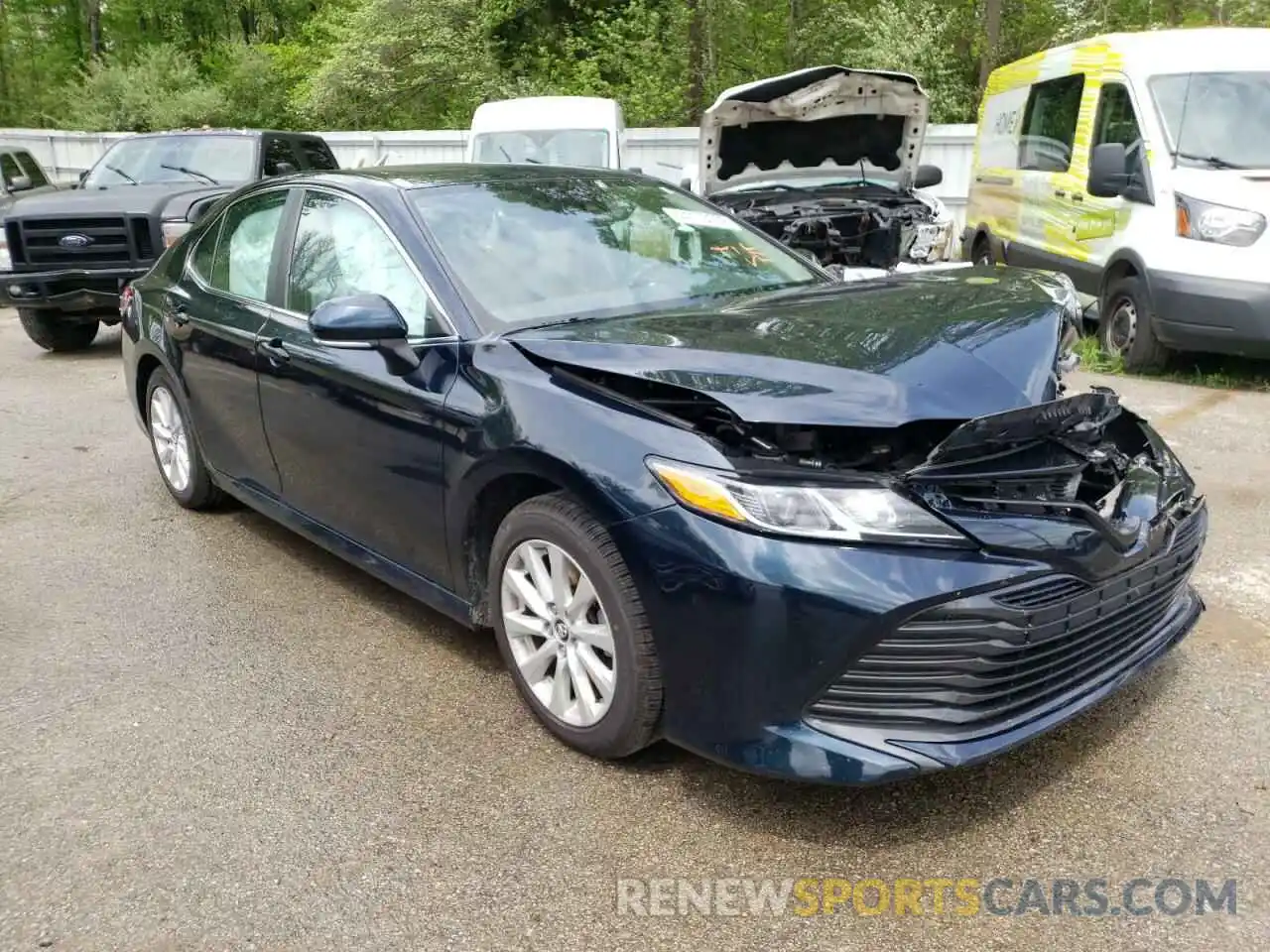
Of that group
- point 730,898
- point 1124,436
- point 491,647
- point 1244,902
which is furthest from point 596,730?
point 1124,436

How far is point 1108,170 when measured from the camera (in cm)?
752

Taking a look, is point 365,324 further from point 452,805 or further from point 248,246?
point 248,246

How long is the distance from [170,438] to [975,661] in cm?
420

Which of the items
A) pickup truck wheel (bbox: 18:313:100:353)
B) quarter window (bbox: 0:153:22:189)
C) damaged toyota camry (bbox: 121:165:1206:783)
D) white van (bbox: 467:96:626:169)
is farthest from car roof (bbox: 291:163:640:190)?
quarter window (bbox: 0:153:22:189)

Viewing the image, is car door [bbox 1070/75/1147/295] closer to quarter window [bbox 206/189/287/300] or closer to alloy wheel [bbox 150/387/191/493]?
quarter window [bbox 206/189/287/300]

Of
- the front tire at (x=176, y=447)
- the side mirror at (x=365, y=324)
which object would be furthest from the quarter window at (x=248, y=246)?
the side mirror at (x=365, y=324)

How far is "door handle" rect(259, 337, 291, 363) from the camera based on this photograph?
3929mm

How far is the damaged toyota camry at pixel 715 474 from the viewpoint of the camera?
2.43 meters

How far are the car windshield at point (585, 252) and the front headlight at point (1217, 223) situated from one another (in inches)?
166

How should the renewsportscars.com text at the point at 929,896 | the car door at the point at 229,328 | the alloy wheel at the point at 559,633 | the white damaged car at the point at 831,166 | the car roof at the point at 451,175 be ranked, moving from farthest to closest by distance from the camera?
the white damaged car at the point at 831,166
the car door at the point at 229,328
the car roof at the point at 451,175
the alloy wheel at the point at 559,633
the renewsportscars.com text at the point at 929,896

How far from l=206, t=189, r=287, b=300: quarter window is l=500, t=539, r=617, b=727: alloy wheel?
1.90 metres

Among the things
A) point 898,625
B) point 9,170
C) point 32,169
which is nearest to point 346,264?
point 898,625

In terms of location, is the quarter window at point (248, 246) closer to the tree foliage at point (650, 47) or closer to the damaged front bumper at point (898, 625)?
the damaged front bumper at point (898, 625)

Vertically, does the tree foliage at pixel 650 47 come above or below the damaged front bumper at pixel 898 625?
above
